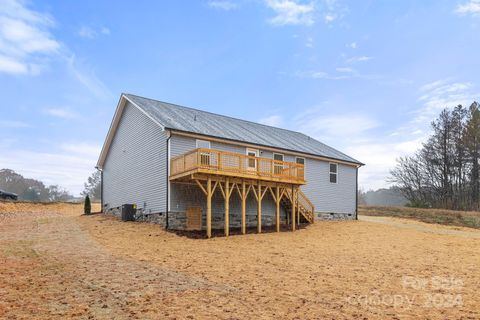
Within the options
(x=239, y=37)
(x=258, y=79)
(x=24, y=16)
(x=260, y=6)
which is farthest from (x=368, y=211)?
(x=24, y=16)

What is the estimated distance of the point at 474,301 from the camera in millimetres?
7875

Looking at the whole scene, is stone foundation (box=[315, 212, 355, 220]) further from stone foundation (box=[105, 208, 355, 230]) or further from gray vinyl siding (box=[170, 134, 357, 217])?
gray vinyl siding (box=[170, 134, 357, 217])

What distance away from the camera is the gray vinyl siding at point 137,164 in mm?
18956

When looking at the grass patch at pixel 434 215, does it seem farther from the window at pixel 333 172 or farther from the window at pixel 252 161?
the window at pixel 252 161

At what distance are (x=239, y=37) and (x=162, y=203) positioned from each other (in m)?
9.57

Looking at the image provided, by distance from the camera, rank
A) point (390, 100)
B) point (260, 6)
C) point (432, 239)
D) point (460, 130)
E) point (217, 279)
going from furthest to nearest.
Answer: point (460, 130)
point (390, 100)
point (432, 239)
point (260, 6)
point (217, 279)

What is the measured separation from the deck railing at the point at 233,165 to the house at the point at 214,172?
0.05 metres

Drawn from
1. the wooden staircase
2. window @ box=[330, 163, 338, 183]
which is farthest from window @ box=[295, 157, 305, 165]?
window @ box=[330, 163, 338, 183]

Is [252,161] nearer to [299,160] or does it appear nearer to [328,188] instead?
[299,160]

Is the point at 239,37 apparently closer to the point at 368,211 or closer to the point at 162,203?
the point at 162,203

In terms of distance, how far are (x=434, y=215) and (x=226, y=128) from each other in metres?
19.3

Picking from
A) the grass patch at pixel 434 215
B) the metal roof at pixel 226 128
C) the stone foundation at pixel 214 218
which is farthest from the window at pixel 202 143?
the grass patch at pixel 434 215

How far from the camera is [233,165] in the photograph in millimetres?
17828

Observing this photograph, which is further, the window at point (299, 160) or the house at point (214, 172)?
the window at point (299, 160)
